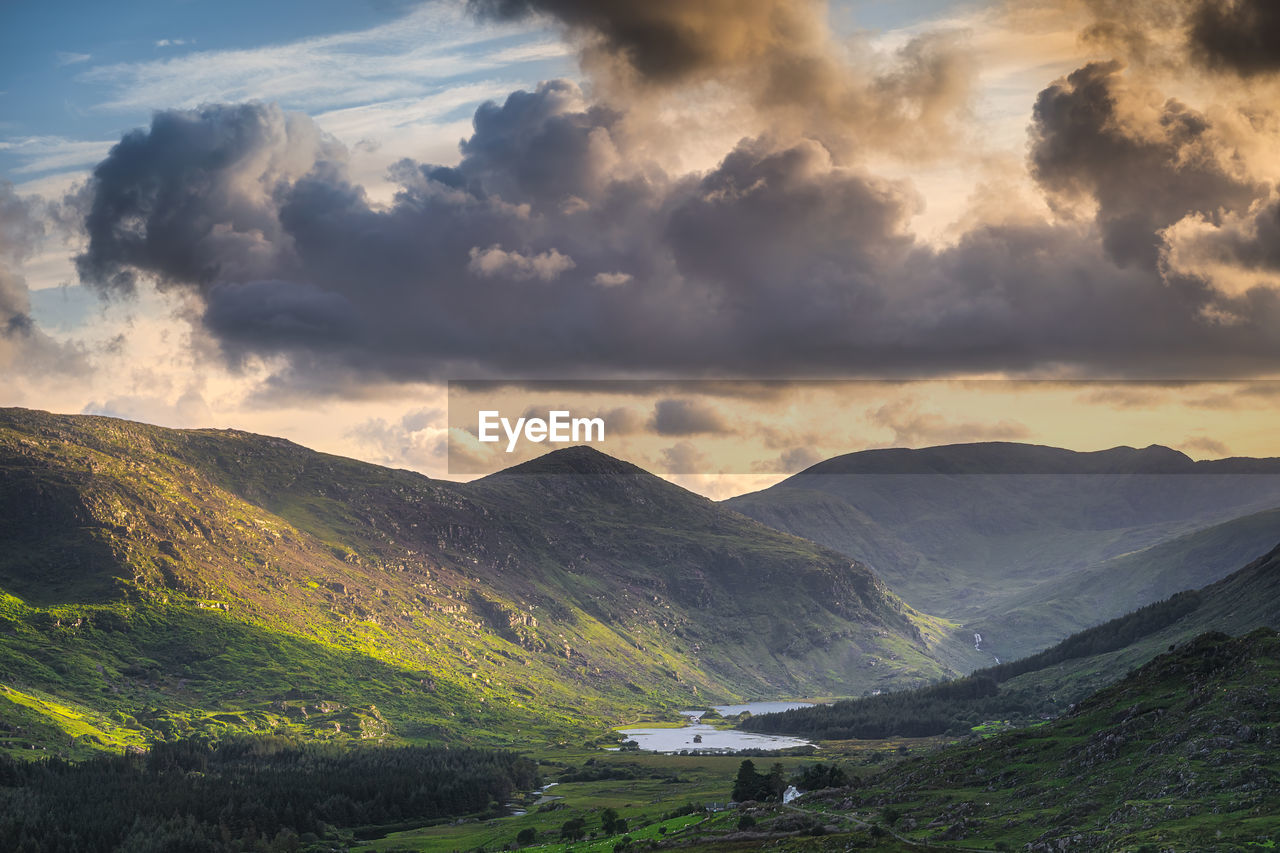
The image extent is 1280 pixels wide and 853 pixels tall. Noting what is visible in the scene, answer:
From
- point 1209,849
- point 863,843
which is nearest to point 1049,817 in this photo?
point 863,843

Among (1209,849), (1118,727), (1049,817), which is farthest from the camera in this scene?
(1118,727)

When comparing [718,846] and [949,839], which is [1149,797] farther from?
[718,846]

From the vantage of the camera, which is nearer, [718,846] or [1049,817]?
[1049,817]

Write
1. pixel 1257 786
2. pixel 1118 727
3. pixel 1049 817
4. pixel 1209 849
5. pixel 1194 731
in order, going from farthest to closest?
pixel 1118 727 → pixel 1194 731 → pixel 1049 817 → pixel 1257 786 → pixel 1209 849

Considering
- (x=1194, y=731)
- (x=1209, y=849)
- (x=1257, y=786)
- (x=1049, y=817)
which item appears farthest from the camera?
(x=1194, y=731)

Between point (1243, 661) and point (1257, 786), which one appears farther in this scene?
point (1243, 661)

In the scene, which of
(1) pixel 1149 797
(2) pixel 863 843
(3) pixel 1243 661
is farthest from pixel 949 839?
(3) pixel 1243 661

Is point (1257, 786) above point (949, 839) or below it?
above

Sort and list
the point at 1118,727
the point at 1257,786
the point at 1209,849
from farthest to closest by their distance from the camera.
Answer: the point at 1118,727
the point at 1257,786
the point at 1209,849

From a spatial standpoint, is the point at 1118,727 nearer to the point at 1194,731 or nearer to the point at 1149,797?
the point at 1194,731
